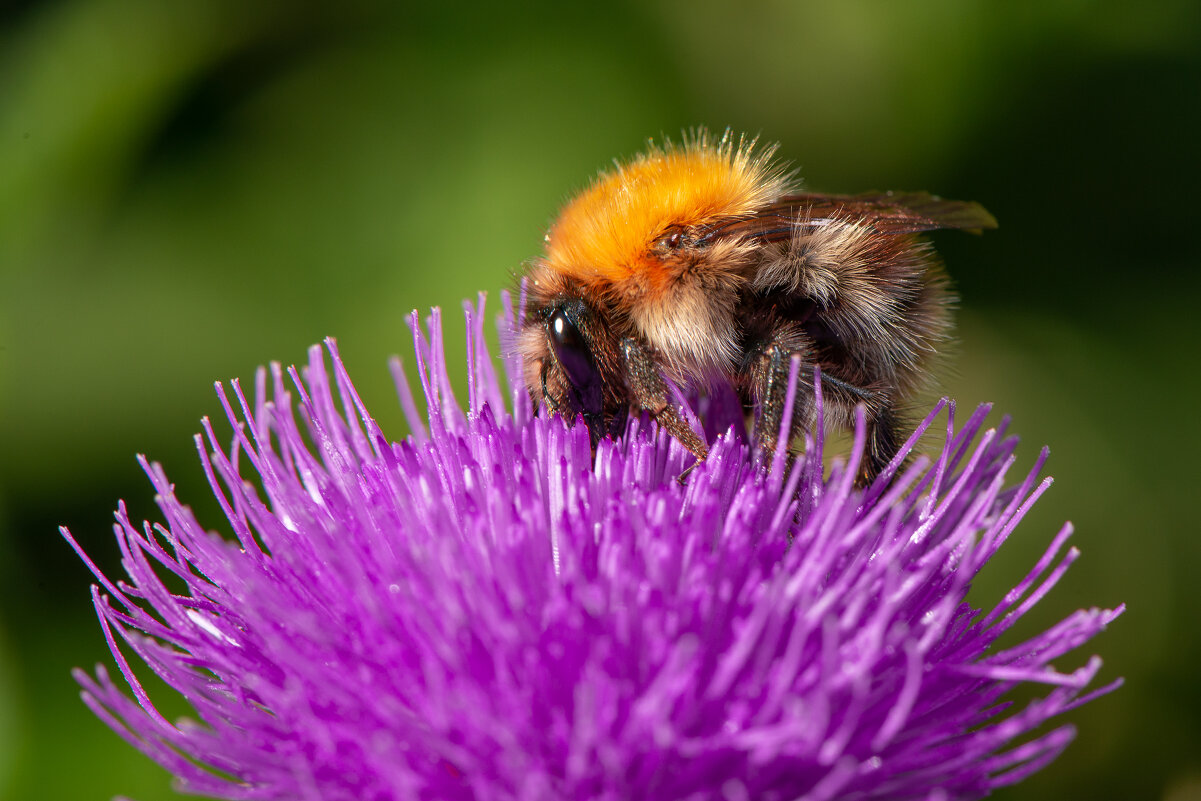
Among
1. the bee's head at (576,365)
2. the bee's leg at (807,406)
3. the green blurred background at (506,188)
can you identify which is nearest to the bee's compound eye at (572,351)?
the bee's head at (576,365)

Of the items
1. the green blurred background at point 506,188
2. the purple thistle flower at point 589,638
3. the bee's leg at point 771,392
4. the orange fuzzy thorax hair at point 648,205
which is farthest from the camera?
the green blurred background at point 506,188

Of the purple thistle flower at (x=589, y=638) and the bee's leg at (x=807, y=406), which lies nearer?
the purple thistle flower at (x=589, y=638)

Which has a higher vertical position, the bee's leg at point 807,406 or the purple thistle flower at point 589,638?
the bee's leg at point 807,406

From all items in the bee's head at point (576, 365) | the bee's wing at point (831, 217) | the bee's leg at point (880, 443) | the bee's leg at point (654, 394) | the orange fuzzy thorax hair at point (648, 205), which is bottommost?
the bee's leg at point (880, 443)

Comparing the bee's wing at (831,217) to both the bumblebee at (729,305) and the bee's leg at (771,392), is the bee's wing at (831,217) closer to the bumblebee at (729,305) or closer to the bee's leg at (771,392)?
the bumblebee at (729,305)

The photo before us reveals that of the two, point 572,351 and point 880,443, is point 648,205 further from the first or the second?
point 880,443

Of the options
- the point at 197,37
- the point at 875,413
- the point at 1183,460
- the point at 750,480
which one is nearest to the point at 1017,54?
the point at 1183,460

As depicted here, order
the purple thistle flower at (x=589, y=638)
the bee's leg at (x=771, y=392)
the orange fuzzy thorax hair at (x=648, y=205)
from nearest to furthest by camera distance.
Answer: the purple thistle flower at (x=589, y=638) → the bee's leg at (x=771, y=392) → the orange fuzzy thorax hair at (x=648, y=205)

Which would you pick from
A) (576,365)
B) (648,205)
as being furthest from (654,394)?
(648,205)
